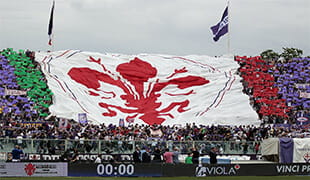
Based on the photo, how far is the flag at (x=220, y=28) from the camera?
6525cm

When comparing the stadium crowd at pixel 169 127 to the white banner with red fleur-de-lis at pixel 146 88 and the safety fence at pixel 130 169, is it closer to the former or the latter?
the white banner with red fleur-de-lis at pixel 146 88

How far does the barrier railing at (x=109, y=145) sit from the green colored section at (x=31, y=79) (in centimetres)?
1458

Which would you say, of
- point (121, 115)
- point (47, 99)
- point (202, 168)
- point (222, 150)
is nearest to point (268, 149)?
point (222, 150)

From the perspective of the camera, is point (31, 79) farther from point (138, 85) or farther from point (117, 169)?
point (117, 169)

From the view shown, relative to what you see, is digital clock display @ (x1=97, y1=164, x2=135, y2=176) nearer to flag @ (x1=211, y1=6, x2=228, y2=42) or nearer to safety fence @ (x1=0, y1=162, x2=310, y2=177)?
safety fence @ (x1=0, y1=162, x2=310, y2=177)

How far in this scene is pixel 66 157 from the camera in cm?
3431

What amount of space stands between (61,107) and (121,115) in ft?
18.6

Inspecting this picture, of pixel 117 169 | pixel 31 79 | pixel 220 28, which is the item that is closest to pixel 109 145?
pixel 117 169

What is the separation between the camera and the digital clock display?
31094 mm

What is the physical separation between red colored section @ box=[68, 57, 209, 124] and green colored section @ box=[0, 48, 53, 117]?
3.74 meters

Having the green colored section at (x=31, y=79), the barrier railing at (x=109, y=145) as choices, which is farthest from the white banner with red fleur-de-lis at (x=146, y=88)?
the barrier railing at (x=109, y=145)

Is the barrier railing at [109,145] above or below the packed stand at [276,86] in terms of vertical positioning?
below

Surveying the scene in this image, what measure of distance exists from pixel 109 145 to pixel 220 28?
2844 centimetres

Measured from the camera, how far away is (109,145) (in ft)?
135
